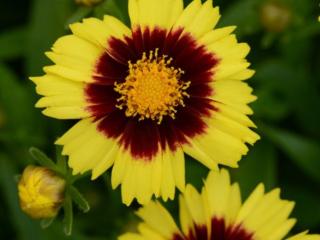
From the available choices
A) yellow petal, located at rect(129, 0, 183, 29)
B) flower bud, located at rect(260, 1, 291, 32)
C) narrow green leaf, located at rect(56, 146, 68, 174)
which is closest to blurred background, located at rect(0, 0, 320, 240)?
flower bud, located at rect(260, 1, 291, 32)

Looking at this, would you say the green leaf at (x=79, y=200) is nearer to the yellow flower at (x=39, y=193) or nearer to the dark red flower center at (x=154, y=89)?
the yellow flower at (x=39, y=193)

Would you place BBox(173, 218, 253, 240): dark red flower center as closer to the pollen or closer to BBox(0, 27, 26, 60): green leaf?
the pollen

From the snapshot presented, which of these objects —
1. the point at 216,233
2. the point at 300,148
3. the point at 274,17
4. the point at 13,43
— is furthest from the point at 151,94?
the point at 13,43

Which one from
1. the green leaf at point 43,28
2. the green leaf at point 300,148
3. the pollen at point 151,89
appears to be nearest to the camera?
the pollen at point 151,89

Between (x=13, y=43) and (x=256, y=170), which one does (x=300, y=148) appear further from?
(x=13, y=43)

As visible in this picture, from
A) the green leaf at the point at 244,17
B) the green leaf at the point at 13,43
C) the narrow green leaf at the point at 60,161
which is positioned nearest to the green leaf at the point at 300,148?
the green leaf at the point at 244,17
